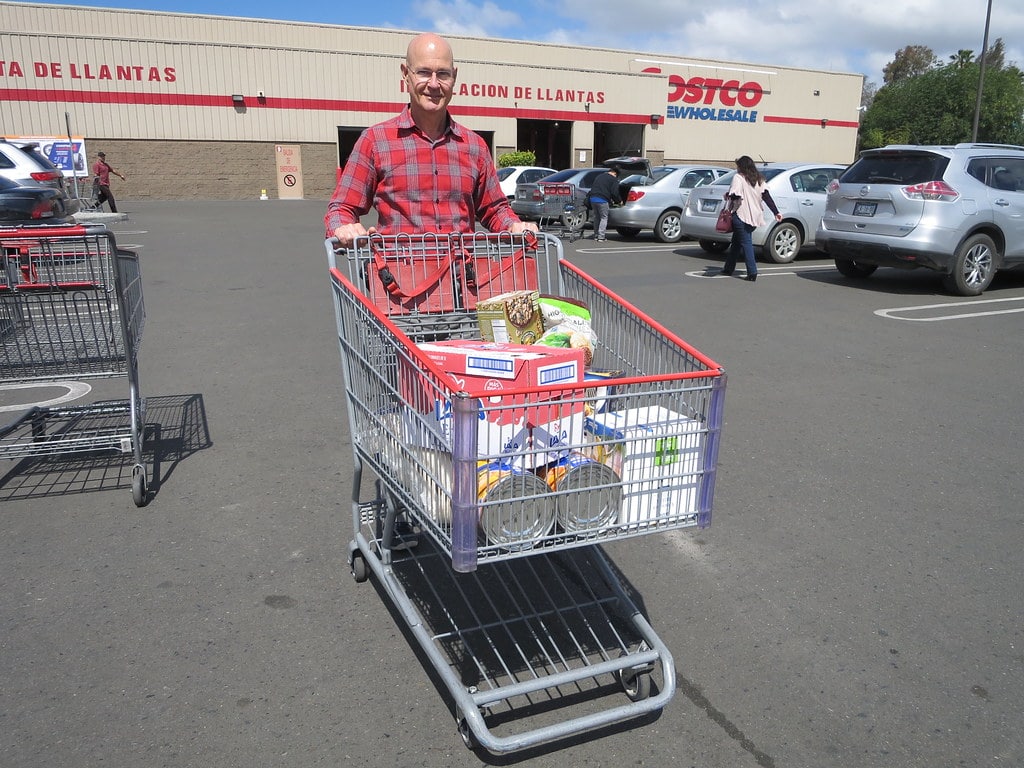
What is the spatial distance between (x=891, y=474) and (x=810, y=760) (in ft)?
8.42

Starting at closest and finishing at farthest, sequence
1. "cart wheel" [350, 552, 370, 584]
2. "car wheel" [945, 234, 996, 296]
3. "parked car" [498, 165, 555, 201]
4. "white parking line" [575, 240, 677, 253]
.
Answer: "cart wheel" [350, 552, 370, 584] → "car wheel" [945, 234, 996, 296] → "white parking line" [575, 240, 677, 253] → "parked car" [498, 165, 555, 201]

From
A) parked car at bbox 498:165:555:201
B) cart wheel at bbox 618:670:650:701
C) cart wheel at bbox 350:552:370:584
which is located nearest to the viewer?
cart wheel at bbox 618:670:650:701

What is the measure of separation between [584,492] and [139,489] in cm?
266

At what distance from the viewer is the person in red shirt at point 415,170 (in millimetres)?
3264

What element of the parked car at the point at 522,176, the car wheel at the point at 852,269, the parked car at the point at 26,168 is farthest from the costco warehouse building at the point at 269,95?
the car wheel at the point at 852,269

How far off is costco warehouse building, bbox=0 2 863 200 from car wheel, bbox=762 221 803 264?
22.6 m

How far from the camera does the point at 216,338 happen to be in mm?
7574

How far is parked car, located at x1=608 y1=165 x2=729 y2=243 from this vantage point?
1552 centimetres

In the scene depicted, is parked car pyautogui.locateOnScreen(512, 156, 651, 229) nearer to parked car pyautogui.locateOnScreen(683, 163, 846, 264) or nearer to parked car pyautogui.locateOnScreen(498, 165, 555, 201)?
parked car pyautogui.locateOnScreen(683, 163, 846, 264)

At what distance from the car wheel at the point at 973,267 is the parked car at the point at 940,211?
12 millimetres

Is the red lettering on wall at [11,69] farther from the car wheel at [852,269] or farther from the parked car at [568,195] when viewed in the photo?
the car wheel at [852,269]

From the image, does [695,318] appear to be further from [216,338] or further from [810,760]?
[810,760]

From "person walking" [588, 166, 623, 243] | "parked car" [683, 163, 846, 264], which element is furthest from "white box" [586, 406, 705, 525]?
"person walking" [588, 166, 623, 243]

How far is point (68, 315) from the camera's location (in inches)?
165
